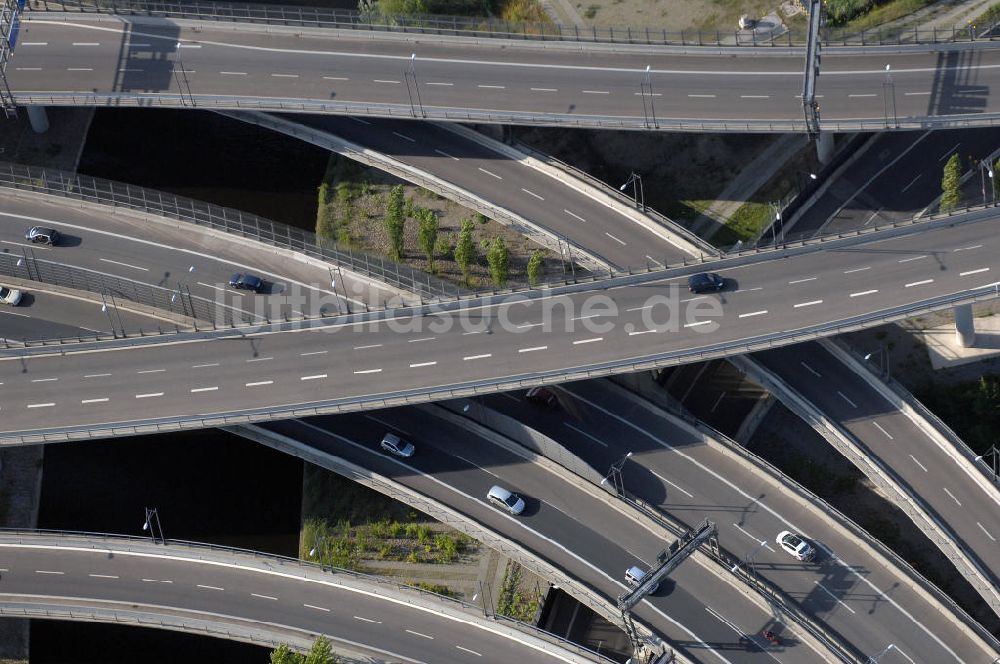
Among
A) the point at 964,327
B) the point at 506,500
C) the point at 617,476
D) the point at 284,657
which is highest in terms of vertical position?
the point at 964,327

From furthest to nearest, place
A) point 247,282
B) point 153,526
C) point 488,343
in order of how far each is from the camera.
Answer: point 247,282, point 153,526, point 488,343

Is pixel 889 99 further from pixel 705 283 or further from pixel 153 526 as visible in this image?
pixel 153 526

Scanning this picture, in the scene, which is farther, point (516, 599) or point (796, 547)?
point (516, 599)

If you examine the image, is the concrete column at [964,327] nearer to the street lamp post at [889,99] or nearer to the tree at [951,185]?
the tree at [951,185]

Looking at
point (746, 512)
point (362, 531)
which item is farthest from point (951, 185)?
point (362, 531)

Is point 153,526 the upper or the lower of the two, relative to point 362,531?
upper

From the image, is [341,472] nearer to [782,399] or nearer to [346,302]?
[346,302]

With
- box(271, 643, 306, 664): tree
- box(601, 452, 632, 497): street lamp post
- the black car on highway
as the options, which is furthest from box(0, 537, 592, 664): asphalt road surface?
the black car on highway

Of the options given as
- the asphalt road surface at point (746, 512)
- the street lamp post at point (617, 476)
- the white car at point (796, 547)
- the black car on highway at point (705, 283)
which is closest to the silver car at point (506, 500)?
the street lamp post at point (617, 476)
